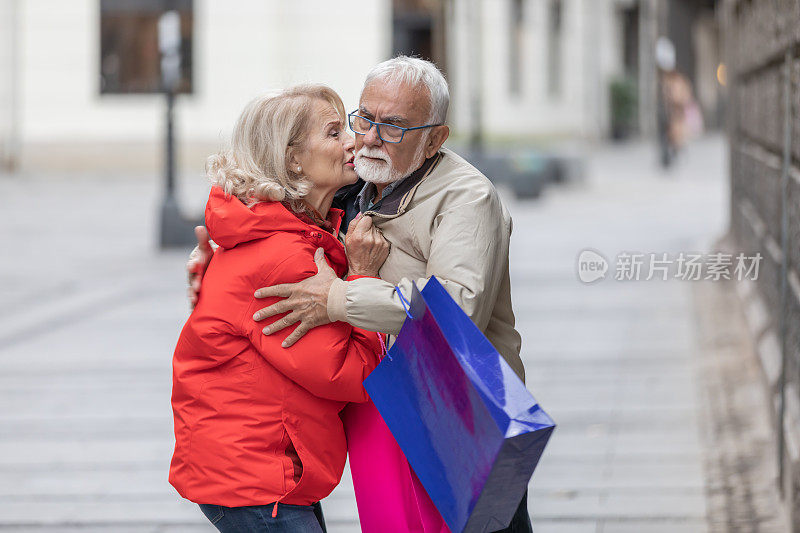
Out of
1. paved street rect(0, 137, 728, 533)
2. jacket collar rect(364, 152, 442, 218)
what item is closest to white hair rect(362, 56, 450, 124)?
jacket collar rect(364, 152, 442, 218)

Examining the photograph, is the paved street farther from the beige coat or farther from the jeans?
the beige coat

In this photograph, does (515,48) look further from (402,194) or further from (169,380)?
(402,194)

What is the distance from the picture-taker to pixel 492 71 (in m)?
30.9

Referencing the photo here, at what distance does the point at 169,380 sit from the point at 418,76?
4884mm

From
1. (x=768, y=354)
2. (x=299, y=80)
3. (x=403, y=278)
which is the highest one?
(x=299, y=80)

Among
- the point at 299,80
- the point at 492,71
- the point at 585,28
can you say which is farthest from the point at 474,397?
the point at 585,28

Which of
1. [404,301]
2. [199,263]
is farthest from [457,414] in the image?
[199,263]

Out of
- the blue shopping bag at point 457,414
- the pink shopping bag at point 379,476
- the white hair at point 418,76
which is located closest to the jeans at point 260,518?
the pink shopping bag at point 379,476

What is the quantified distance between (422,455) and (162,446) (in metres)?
3.55

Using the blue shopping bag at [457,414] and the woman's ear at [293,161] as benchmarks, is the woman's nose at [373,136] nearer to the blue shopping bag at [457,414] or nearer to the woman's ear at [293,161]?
the woman's ear at [293,161]

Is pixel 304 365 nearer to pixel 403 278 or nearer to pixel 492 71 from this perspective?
pixel 403 278

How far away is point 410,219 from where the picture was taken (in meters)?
2.63

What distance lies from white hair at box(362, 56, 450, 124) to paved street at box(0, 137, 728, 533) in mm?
2373

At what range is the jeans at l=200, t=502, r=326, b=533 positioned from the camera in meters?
2.62
